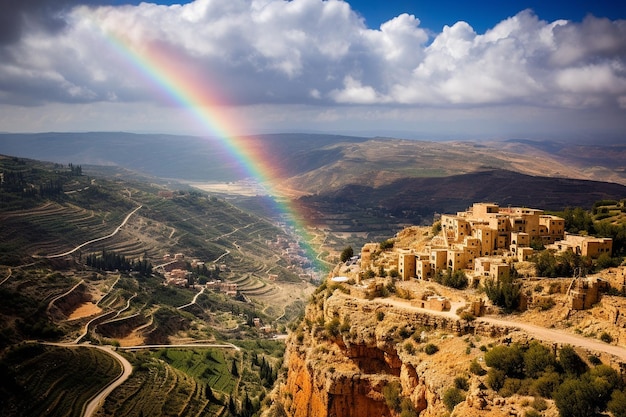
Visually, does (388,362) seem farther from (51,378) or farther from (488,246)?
(51,378)

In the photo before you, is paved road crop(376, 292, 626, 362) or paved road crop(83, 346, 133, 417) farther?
paved road crop(83, 346, 133, 417)

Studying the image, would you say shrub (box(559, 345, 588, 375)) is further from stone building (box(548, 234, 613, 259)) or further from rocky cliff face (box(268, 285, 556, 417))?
stone building (box(548, 234, 613, 259))

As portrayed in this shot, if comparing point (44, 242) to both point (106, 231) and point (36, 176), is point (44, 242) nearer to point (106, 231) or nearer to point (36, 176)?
point (106, 231)

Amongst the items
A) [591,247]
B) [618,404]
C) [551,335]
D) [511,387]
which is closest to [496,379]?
[511,387]

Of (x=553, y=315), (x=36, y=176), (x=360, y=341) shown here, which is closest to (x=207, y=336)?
(x=360, y=341)

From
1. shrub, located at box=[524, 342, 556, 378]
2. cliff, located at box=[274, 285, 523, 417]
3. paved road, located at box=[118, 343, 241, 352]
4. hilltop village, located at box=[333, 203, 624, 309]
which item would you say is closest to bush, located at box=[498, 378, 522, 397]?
cliff, located at box=[274, 285, 523, 417]

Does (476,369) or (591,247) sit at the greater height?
(591,247)

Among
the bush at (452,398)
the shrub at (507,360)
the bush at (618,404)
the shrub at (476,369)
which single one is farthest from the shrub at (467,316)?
the bush at (618,404)

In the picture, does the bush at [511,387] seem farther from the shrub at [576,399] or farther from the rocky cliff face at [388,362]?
the shrub at [576,399]
